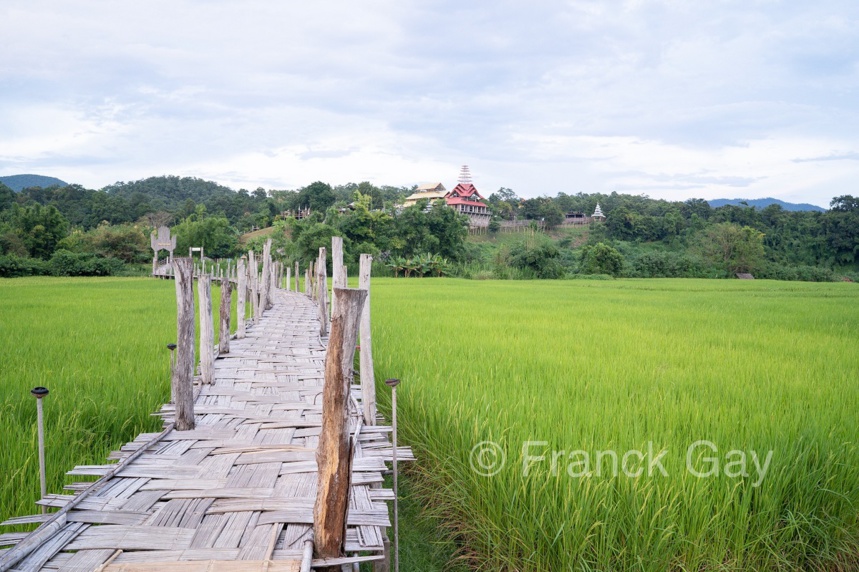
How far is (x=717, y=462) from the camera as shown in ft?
8.93

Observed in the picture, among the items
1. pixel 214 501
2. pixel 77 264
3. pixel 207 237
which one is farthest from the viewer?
pixel 207 237

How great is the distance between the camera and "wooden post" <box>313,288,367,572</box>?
2.22 metres

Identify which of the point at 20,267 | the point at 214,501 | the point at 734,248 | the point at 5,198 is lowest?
the point at 214,501

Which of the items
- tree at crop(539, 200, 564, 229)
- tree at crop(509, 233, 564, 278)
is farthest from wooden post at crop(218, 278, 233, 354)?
tree at crop(539, 200, 564, 229)

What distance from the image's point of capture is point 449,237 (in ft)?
110

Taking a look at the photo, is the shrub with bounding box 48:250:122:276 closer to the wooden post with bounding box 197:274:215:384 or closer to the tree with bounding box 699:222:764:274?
the wooden post with bounding box 197:274:215:384

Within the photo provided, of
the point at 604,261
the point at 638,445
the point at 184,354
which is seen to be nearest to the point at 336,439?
the point at 638,445

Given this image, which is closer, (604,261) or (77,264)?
→ (77,264)

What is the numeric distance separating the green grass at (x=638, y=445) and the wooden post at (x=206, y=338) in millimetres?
1525

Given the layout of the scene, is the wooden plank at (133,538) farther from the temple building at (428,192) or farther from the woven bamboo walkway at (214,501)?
the temple building at (428,192)

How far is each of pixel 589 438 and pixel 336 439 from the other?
1.44 meters

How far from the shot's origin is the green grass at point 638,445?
7.74 feet

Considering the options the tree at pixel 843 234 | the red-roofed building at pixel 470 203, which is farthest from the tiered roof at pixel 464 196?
the tree at pixel 843 234

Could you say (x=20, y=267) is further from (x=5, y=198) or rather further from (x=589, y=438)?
(x=589, y=438)
